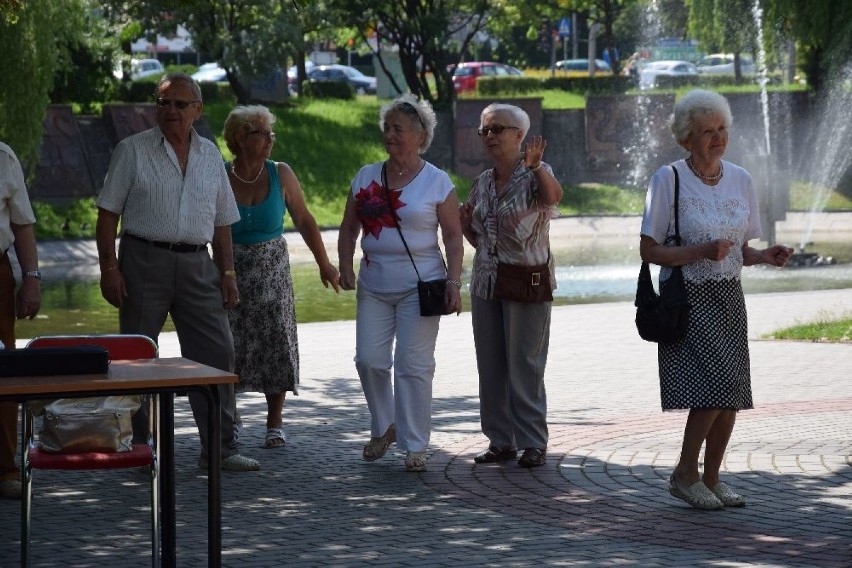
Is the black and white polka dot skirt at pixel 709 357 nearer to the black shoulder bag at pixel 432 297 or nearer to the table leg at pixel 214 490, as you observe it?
the black shoulder bag at pixel 432 297

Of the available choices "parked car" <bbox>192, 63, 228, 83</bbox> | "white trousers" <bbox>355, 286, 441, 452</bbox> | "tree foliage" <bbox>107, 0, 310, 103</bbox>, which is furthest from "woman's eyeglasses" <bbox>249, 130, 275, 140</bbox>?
"parked car" <bbox>192, 63, 228, 83</bbox>

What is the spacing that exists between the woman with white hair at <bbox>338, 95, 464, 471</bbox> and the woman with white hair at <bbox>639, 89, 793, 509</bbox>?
4.67 ft

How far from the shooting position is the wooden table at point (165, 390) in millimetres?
5352

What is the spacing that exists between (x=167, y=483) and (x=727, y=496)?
8.76ft

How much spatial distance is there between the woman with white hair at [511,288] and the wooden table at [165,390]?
2.81 meters

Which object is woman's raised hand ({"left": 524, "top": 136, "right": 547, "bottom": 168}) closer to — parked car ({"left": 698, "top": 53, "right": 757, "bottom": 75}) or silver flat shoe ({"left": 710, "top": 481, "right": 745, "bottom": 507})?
silver flat shoe ({"left": 710, "top": 481, "right": 745, "bottom": 507})

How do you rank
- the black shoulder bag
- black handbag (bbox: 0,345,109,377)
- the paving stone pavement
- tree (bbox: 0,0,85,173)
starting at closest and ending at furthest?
1. black handbag (bbox: 0,345,109,377)
2. the paving stone pavement
3. the black shoulder bag
4. tree (bbox: 0,0,85,173)

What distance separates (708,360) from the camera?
7.38 m

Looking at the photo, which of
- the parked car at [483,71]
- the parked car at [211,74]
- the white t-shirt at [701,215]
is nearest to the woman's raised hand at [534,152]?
the white t-shirt at [701,215]

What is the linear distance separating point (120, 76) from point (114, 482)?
30.9 meters

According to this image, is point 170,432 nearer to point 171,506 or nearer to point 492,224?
point 171,506

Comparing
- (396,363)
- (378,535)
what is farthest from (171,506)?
(396,363)

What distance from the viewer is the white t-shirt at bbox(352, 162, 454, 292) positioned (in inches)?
339

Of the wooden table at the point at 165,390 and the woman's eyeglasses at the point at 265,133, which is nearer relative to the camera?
the wooden table at the point at 165,390
